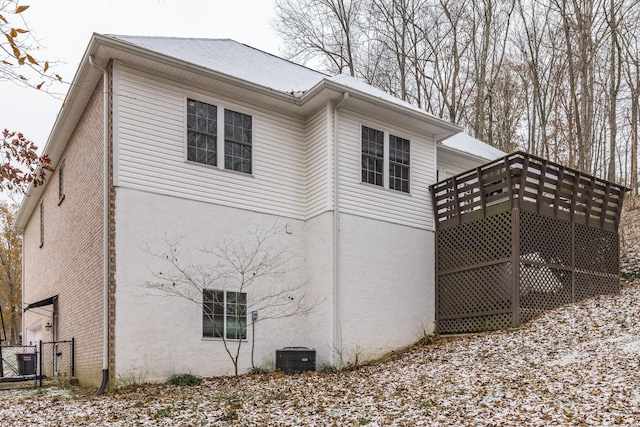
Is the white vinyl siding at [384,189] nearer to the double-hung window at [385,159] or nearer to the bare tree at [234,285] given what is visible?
the double-hung window at [385,159]

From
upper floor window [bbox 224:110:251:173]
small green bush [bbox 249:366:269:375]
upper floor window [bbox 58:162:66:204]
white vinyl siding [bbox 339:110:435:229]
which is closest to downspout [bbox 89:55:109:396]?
upper floor window [bbox 224:110:251:173]

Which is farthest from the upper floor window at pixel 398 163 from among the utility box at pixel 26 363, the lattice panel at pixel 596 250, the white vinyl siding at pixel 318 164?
the utility box at pixel 26 363

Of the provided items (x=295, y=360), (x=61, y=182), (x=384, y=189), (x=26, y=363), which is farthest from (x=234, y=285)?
(x=26, y=363)

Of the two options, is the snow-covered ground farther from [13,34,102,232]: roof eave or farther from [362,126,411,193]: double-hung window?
[362,126,411,193]: double-hung window

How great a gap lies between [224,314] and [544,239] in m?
6.63

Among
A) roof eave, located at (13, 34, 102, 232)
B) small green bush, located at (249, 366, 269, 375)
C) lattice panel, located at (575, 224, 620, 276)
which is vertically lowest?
small green bush, located at (249, 366, 269, 375)

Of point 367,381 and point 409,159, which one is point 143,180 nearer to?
point 367,381

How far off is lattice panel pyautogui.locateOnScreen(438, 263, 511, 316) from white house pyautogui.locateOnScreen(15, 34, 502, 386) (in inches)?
15.2

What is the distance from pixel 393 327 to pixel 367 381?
2818 mm

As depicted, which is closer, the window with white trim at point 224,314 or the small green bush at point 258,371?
the window with white trim at point 224,314

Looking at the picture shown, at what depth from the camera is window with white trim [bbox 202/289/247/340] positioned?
10.1 m

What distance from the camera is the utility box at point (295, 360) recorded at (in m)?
10.2

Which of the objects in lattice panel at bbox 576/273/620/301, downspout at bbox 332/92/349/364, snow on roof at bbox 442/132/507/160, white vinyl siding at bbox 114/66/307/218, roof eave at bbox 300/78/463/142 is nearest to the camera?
white vinyl siding at bbox 114/66/307/218

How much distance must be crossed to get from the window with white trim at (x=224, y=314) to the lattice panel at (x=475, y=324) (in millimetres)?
4415
